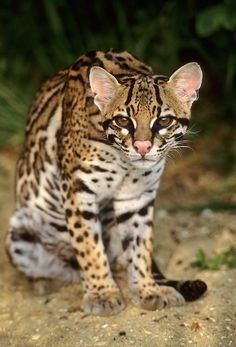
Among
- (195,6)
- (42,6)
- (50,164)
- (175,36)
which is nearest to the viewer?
(50,164)

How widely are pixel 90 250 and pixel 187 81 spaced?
126 cm

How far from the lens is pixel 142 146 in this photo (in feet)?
14.4

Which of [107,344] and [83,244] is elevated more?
[83,244]

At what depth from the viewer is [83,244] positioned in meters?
5.19

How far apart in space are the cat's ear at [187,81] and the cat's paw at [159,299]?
1.27m

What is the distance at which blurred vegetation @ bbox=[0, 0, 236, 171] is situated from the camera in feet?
26.2

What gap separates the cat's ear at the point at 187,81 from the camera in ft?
15.1

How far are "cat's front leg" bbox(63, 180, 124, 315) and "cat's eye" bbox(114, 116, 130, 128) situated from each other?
2.26 ft

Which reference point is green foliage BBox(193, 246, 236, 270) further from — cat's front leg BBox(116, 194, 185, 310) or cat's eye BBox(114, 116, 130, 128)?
cat's eye BBox(114, 116, 130, 128)

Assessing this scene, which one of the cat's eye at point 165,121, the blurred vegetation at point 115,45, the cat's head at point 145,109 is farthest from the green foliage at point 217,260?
the blurred vegetation at point 115,45

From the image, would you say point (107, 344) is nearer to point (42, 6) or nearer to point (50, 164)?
point (50, 164)

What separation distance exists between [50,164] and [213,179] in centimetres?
281

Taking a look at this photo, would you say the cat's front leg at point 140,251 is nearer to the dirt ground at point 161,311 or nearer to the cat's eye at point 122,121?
the dirt ground at point 161,311

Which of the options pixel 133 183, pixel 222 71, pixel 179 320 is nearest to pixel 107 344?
pixel 179 320
